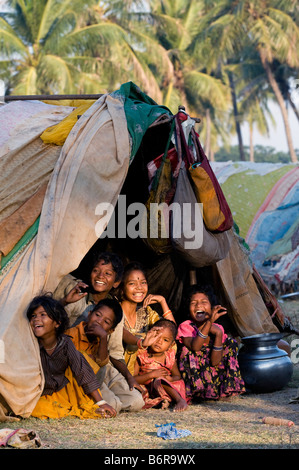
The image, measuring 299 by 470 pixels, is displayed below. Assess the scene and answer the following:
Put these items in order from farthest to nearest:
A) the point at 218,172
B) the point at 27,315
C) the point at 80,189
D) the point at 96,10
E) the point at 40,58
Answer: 1. the point at 96,10
2. the point at 40,58
3. the point at 218,172
4. the point at 80,189
5. the point at 27,315

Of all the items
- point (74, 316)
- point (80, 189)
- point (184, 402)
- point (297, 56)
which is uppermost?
point (297, 56)

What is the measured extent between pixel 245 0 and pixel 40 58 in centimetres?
1085

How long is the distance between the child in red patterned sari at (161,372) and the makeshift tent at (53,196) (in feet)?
2.81

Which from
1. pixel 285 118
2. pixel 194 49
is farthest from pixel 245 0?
pixel 285 118

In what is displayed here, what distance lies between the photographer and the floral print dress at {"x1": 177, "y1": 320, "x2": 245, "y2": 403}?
509 cm

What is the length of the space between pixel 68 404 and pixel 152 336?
867 mm

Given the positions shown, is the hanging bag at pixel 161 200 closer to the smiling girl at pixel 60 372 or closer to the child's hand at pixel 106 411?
the smiling girl at pixel 60 372

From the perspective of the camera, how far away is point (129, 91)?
575 cm

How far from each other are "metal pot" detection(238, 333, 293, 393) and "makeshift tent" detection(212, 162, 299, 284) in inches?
253

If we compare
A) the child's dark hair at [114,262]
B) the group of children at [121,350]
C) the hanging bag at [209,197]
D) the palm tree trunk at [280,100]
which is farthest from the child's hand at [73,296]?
the palm tree trunk at [280,100]

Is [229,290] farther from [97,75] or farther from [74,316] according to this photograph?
[97,75]

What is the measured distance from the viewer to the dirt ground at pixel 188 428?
370cm

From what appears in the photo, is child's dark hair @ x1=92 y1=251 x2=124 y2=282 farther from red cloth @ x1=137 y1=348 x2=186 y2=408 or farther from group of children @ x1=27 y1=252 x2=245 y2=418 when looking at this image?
red cloth @ x1=137 y1=348 x2=186 y2=408

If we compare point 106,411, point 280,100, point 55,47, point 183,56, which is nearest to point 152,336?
point 106,411
